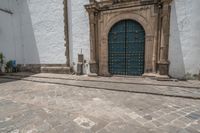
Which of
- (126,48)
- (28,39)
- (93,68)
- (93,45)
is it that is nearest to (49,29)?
(28,39)

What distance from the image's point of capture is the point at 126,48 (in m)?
6.07

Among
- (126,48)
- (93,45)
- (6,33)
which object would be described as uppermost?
(6,33)

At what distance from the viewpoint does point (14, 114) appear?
2613 mm

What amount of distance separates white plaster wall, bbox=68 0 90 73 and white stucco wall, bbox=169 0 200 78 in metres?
3.90

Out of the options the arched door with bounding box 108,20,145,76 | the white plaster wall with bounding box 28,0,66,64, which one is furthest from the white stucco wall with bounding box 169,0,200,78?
the white plaster wall with bounding box 28,0,66,64

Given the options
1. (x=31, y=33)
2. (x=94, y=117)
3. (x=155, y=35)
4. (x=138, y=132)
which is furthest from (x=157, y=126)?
(x=31, y=33)

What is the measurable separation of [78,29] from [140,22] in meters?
3.14

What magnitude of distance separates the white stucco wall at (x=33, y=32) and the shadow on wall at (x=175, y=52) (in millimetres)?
5306

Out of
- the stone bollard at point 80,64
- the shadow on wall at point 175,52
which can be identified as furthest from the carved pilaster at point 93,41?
the shadow on wall at point 175,52

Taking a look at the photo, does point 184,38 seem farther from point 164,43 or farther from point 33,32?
point 33,32

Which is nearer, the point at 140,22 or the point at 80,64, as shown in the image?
the point at 140,22

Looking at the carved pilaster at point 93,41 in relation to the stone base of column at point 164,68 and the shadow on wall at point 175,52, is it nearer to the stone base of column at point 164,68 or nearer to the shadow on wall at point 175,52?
the stone base of column at point 164,68

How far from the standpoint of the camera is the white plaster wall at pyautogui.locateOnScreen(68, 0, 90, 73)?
6616mm

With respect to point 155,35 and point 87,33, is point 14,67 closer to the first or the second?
point 87,33
